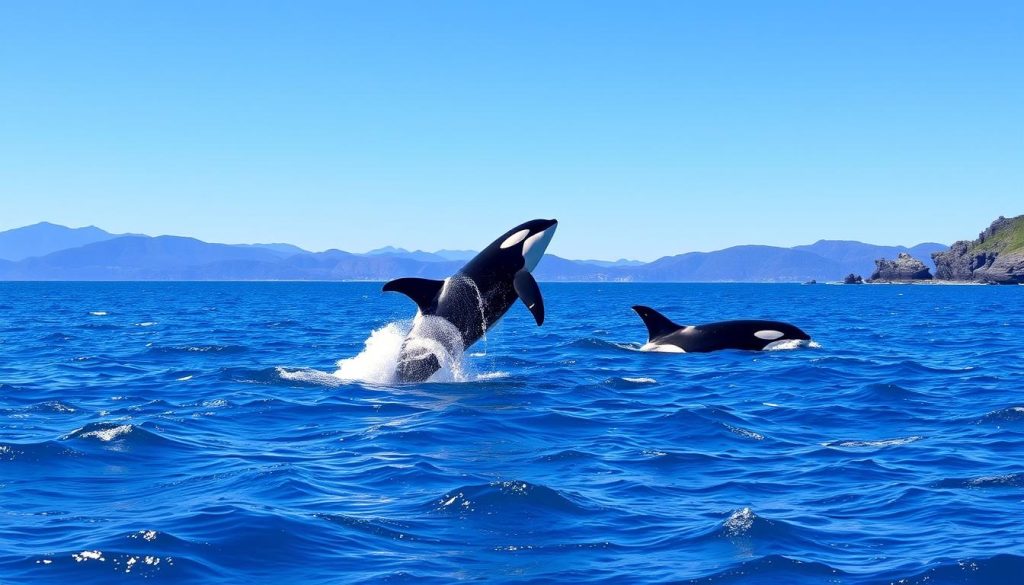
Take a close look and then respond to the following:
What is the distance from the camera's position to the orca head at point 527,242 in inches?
709

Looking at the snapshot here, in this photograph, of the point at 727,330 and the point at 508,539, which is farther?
the point at 727,330

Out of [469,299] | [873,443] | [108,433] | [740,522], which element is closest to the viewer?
[740,522]

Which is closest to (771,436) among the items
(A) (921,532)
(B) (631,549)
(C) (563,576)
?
(A) (921,532)

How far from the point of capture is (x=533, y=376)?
68.2 ft

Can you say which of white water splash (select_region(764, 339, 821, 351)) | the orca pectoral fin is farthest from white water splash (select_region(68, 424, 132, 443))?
white water splash (select_region(764, 339, 821, 351))

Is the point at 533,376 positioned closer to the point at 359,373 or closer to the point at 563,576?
the point at 359,373

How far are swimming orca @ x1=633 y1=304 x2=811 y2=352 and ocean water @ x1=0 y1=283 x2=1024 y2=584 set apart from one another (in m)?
4.00

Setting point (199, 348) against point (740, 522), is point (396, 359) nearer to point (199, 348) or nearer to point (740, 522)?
point (740, 522)

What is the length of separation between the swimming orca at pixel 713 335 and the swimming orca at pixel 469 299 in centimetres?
848

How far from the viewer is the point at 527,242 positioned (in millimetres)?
18094

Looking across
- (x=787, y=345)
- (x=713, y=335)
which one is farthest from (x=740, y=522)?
(x=787, y=345)

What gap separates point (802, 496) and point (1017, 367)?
16.0m

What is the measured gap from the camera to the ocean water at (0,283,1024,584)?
25.2 feet

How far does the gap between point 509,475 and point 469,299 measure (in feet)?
23.9
